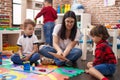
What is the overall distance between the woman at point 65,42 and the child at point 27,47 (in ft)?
0.48

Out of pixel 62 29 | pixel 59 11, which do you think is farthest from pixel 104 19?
pixel 62 29

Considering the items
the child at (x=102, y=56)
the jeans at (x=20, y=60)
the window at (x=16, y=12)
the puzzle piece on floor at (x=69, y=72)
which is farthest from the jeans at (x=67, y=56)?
the window at (x=16, y=12)

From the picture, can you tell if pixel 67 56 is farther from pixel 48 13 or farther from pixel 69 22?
pixel 48 13

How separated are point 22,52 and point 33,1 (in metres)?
2.48

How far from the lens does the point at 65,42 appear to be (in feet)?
9.77

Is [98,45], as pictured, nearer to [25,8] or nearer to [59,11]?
[25,8]

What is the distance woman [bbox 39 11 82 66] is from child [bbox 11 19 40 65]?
146mm

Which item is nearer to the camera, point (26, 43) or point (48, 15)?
point (26, 43)

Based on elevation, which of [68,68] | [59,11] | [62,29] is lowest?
[68,68]

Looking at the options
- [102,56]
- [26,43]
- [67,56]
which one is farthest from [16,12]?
[102,56]

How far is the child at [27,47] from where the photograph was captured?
2857 mm

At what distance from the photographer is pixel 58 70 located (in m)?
2.62

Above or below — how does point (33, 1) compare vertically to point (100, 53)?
above

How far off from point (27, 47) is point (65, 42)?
21.1 inches
